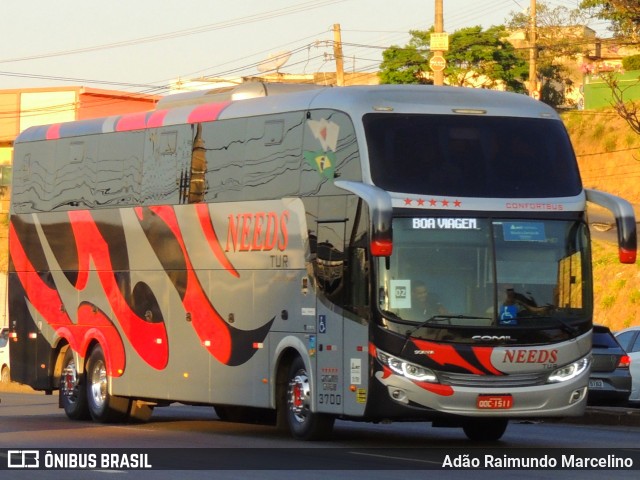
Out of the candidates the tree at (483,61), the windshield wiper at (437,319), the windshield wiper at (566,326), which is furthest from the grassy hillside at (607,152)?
the windshield wiper at (437,319)

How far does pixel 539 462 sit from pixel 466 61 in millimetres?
77605

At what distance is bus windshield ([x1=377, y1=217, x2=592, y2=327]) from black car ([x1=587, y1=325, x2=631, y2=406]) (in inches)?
293

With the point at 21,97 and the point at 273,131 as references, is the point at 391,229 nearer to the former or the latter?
the point at 273,131

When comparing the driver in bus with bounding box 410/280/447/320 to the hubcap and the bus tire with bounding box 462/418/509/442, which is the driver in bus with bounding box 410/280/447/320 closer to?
the bus tire with bounding box 462/418/509/442

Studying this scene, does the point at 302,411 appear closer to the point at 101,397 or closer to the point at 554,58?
the point at 101,397

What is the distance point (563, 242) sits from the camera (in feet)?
55.2

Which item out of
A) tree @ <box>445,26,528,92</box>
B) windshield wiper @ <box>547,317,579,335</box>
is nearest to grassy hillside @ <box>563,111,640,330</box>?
tree @ <box>445,26,528,92</box>

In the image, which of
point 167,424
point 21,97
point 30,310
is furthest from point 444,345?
point 21,97

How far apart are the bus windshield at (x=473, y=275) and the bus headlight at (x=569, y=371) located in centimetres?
52

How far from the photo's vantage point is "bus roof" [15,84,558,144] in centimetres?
1711

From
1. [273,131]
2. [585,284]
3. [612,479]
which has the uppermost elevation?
[273,131]

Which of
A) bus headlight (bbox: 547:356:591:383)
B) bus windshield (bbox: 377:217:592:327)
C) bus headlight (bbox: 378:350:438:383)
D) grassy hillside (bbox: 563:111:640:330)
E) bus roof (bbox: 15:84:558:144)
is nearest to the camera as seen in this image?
bus headlight (bbox: 378:350:438:383)

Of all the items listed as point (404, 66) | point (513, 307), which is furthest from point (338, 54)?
point (404, 66)

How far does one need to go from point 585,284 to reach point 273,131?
4.43 meters
